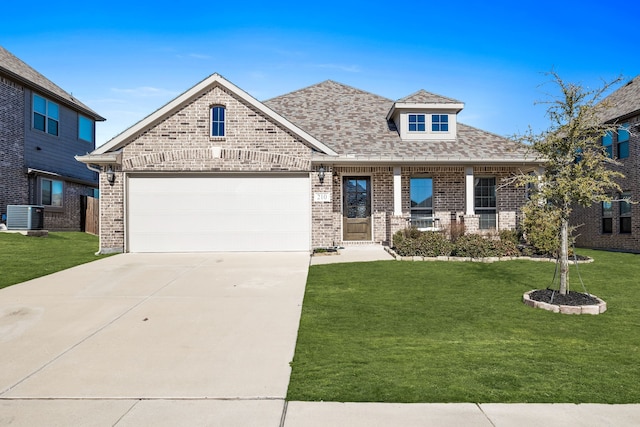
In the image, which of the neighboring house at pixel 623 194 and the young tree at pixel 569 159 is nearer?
the young tree at pixel 569 159

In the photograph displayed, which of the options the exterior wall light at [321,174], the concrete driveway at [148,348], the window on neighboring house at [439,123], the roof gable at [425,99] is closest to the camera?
the concrete driveway at [148,348]

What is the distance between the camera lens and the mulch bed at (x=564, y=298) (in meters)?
6.80

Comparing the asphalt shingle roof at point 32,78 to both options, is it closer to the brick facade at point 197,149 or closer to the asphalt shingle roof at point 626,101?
the brick facade at point 197,149

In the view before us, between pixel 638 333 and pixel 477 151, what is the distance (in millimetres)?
10606

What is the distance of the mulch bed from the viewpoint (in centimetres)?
680

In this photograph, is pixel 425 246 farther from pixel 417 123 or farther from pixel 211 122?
pixel 211 122

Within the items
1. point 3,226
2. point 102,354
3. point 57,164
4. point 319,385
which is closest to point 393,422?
point 319,385

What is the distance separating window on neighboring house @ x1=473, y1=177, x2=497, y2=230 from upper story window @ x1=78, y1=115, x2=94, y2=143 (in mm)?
22205

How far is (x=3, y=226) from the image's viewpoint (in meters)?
18.0

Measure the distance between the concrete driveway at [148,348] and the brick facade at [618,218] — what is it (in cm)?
1332

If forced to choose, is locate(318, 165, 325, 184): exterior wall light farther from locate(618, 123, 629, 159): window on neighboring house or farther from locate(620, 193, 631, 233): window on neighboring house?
locate(620, 193, 631, 233): window on neighboring house

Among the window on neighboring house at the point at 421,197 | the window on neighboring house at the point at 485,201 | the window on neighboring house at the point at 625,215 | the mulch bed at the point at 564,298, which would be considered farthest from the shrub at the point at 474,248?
the window on neighboring house at the point at 625,215

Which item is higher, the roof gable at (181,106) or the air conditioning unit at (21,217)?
the roof gable at (181,106)

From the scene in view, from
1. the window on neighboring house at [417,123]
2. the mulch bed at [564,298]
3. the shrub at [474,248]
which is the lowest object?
the mulch bed at [564,298]
